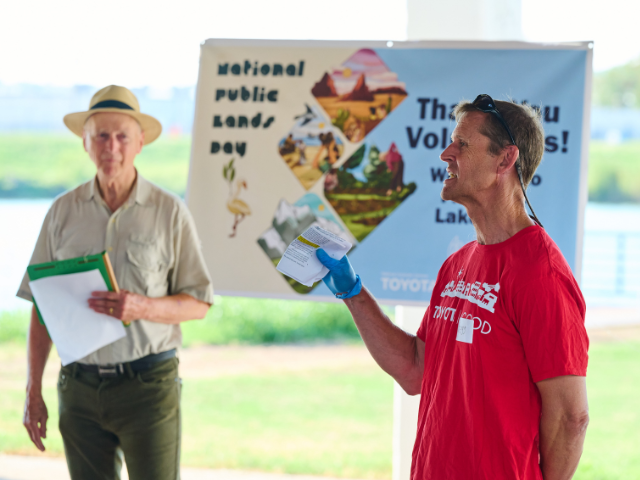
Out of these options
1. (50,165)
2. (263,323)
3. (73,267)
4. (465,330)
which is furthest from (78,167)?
(465,330)

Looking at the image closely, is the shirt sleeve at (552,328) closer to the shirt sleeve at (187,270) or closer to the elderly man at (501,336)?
the elderly man at (501,336)

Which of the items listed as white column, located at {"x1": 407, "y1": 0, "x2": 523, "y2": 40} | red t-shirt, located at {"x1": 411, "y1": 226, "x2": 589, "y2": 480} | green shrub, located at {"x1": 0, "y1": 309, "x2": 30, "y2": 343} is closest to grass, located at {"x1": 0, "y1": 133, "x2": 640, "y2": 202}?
green shrub, located at {"x1": 0, "y1": 309, "x2": 30, "y2": 343}

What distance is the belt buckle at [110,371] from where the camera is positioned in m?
1.94

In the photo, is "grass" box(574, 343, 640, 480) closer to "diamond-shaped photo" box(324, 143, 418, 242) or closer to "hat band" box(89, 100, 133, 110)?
"diamond-shaped photo" box(324, 143, 418, 242)

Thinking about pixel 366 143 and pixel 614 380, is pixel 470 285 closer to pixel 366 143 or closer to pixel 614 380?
pixel 366 143

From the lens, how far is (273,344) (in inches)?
309

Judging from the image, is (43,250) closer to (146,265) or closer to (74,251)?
(74,251)

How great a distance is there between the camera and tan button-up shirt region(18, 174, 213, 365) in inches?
79.9

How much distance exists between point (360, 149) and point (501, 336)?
60.9 inches

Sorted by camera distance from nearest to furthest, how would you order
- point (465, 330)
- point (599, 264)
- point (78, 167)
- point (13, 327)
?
point (465, 330), point (13, 327), point (599, 264), point (78, 167)

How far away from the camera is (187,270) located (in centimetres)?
213

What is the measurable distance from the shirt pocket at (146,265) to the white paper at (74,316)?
5.0 inches

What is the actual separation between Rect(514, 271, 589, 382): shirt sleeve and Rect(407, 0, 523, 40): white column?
1.85 metres

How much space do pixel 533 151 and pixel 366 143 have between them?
1293mm
